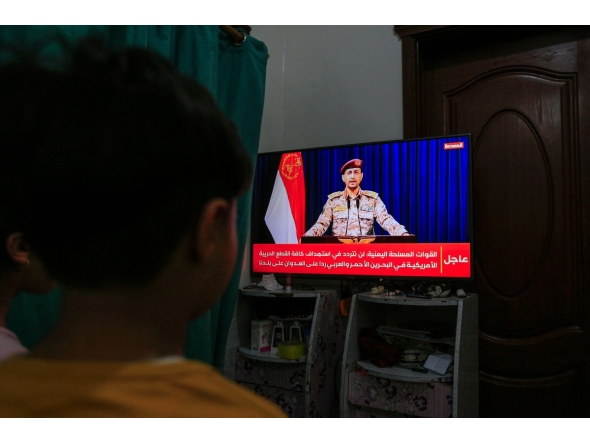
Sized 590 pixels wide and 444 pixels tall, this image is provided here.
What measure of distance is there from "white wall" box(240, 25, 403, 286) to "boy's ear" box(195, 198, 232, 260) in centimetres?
212

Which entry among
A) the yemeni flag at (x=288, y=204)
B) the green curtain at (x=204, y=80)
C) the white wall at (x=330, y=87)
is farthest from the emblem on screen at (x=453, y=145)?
the green curtain at (x=204, y=80)

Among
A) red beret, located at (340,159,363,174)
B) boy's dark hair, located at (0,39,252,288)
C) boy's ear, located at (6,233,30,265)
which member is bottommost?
boy's ear, located at (6,233,30,265)

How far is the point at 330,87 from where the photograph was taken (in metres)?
2.67

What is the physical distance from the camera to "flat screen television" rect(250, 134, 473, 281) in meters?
1.93

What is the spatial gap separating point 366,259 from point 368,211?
0.23m

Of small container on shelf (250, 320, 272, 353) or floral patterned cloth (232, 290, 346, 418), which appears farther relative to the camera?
small container on shelf (250, 320, 272, 353)

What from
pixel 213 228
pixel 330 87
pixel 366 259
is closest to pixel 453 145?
pixel 366 259

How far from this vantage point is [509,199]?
2170 millimetres

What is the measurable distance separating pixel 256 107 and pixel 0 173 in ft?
5.22

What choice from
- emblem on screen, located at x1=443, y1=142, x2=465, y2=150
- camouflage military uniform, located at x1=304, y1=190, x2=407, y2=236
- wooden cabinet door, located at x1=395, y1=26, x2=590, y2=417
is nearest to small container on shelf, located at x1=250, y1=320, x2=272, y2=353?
camouflage military uniform, located at x1=304, y1=190, x2=407, y2=236

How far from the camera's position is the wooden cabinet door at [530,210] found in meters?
2.05

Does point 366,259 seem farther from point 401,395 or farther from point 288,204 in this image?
point 401,395

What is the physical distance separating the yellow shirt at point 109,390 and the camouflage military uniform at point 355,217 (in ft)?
5.66

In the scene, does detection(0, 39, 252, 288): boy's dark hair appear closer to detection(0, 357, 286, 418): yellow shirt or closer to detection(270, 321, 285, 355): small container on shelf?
detection(0, 357, 286, 418): yellow shirt
